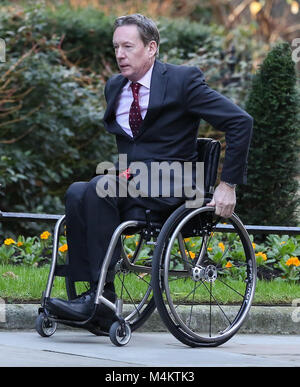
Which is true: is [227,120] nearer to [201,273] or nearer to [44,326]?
[201,273]

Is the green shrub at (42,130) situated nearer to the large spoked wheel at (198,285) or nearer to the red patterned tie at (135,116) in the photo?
the large spoked wheel at (198,285)

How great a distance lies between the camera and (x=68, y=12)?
34.5ft

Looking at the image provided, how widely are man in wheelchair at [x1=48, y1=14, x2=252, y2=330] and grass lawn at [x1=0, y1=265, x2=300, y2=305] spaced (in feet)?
2.22

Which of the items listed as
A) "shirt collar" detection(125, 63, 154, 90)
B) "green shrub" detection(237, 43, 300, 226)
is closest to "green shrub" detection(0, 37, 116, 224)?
"green shrub" detection(237, 43, 300, 226)

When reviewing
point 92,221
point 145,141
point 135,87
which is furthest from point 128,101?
point 92,221

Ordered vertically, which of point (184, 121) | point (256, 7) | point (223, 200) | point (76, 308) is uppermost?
point (256, 7)

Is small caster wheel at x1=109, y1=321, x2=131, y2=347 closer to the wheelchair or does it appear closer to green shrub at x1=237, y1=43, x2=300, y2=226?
the wheelchair

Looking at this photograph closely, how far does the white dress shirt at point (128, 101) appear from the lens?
430 cm

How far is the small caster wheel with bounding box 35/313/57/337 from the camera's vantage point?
4.10 m

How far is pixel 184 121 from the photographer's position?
4.26 meters

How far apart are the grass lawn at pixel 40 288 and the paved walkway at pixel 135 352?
34 cm

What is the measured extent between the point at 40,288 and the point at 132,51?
1.44m

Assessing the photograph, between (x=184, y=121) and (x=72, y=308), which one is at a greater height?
(x=184, y=121)
